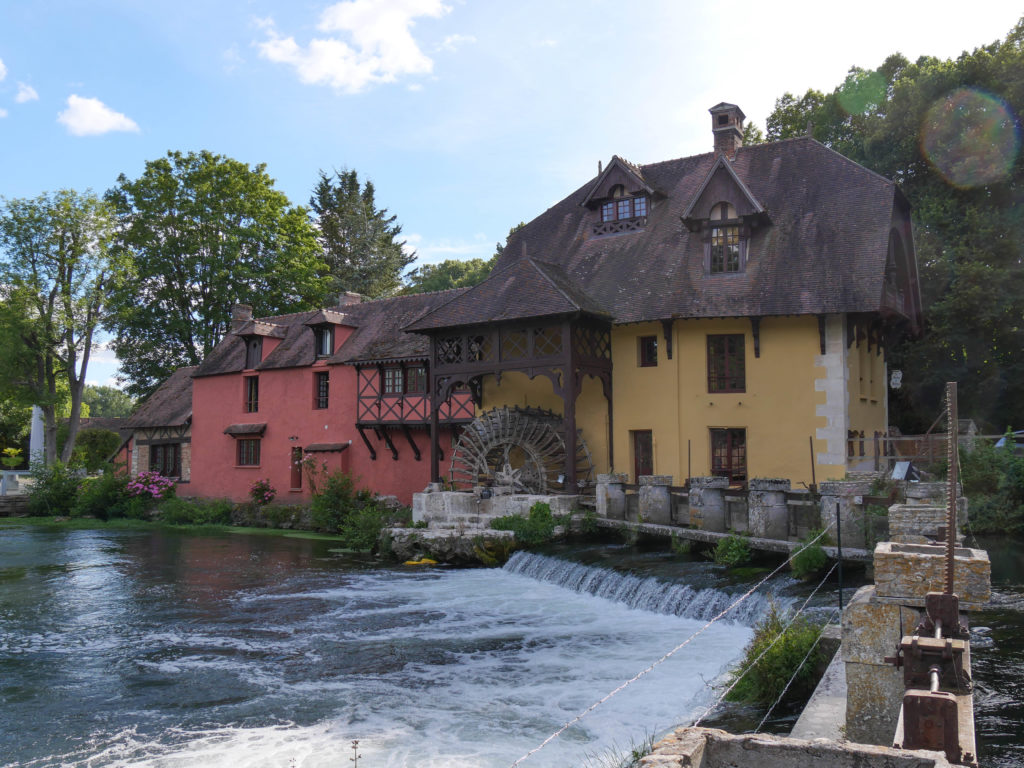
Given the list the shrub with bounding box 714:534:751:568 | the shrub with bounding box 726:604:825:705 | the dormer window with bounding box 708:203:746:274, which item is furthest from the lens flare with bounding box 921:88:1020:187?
the shrub with bounding box 726:604:825:705

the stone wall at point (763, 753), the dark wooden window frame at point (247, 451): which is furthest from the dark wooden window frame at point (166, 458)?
the stone wall at point (763, 753)

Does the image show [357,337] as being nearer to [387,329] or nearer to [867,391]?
[387,329]

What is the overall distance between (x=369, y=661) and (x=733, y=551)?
19.4ft

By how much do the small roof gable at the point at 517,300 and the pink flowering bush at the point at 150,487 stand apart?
14.7 metres

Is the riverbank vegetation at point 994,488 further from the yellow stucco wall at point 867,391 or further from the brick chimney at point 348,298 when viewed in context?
the brick chimney at point 348,298

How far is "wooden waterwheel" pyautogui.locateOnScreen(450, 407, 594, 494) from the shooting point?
1922 centimetres

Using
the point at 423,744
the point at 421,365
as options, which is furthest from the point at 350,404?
the point at 423,744

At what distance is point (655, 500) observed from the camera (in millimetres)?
15258

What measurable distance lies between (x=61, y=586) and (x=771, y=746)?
15.6 m

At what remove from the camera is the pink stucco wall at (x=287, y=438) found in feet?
78.6

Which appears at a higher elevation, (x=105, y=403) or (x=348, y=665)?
(x=105, y=403)

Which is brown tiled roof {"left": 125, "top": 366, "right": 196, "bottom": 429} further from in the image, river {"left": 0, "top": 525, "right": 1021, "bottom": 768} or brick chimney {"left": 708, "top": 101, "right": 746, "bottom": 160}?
brick chimney {"left": 708, "top": 101, "right": 746, "bottom": 160}

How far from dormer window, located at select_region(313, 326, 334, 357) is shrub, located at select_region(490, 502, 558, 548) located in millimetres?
11152

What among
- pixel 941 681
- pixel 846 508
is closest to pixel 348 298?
pixel 846 508
